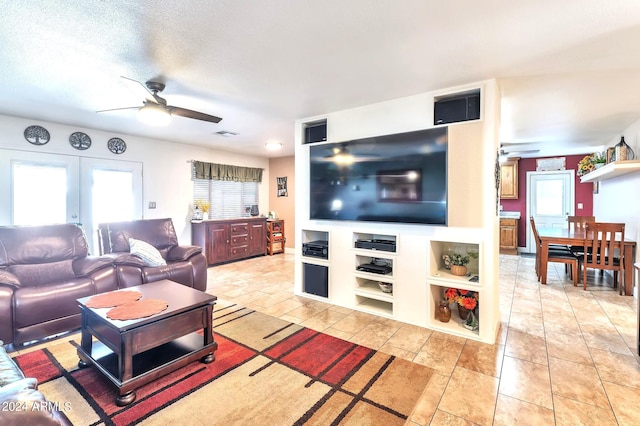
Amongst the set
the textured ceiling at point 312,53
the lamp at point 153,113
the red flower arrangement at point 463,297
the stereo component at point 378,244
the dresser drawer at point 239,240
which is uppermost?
the textured ceiling at point 312,53

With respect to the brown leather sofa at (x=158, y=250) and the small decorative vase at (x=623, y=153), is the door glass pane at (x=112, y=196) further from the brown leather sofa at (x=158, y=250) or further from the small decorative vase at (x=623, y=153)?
the small decorative vase at (x=623, y=153)

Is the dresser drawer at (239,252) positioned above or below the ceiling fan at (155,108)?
below

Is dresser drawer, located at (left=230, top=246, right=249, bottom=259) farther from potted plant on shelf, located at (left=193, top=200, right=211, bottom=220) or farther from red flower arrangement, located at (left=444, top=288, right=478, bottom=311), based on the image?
red flower arrangement, located at (left=444, top=288, right=478, bottom=311)

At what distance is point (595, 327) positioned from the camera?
3.07 meters

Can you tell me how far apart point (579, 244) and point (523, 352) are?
9.14 feet

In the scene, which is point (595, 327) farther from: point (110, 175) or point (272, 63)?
point (110, 175)

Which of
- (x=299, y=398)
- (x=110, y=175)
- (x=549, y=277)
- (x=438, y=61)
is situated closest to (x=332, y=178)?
(x=438, y=61)

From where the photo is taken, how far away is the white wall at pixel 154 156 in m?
4.13

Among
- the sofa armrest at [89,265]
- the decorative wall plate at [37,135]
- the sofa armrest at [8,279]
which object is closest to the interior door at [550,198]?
the sofa armrest at [89,265]

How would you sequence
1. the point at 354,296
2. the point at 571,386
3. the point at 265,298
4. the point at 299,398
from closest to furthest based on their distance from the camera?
1. the point at 299,398
2. the point at 571,386
3. the point at 354,296
4. the point at 265,298

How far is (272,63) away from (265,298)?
281 cm

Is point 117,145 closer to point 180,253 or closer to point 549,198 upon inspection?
point 180,253

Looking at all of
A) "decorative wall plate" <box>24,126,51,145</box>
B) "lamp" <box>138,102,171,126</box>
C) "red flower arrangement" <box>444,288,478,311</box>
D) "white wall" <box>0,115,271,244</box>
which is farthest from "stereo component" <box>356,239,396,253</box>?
"decorative wall plate" <box>24,126,51,145</box>

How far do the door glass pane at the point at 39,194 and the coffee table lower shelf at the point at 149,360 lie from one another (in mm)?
2942
